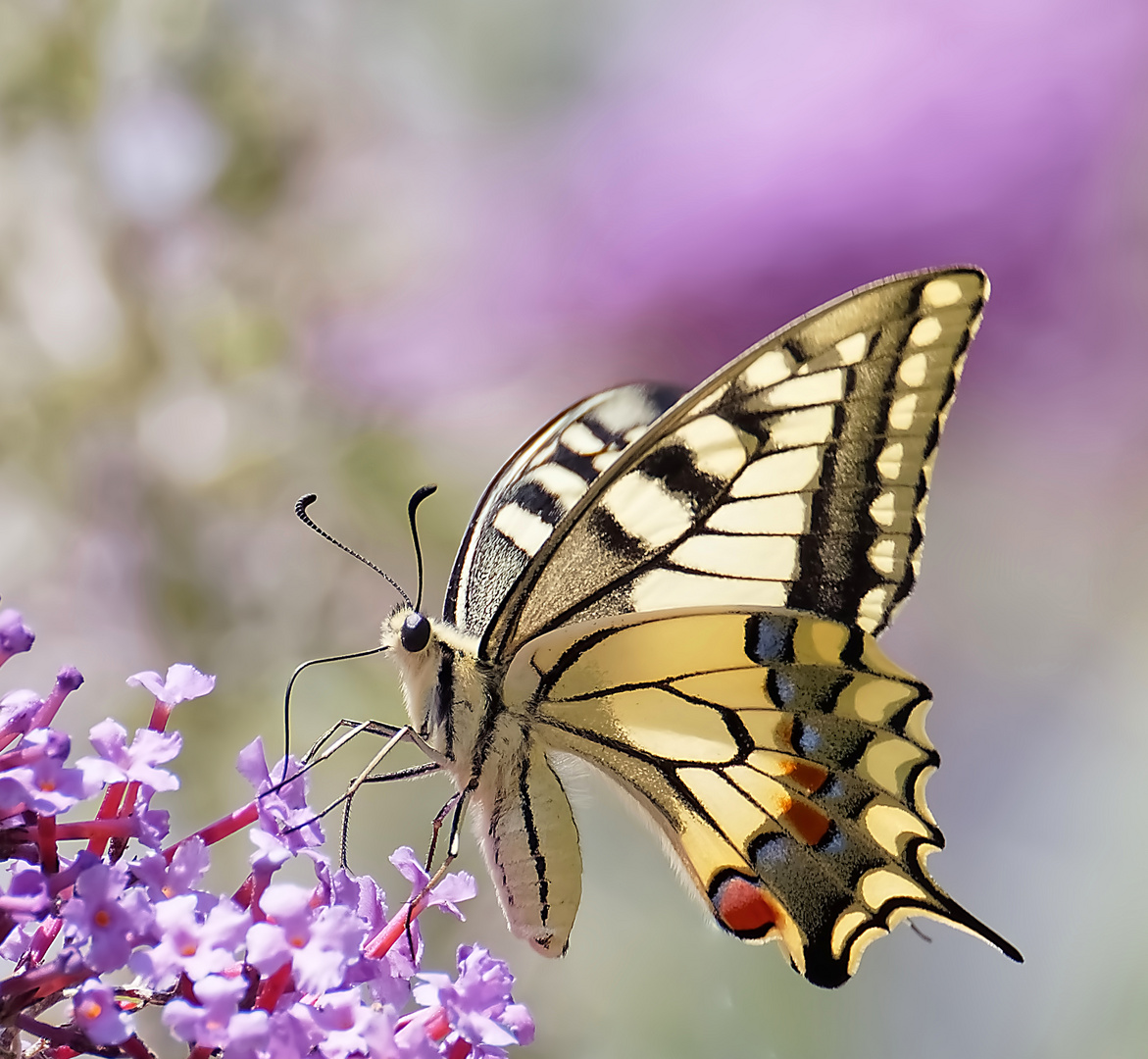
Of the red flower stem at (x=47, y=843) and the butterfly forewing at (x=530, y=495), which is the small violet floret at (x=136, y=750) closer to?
the red flower stem at (x=47, y=843)

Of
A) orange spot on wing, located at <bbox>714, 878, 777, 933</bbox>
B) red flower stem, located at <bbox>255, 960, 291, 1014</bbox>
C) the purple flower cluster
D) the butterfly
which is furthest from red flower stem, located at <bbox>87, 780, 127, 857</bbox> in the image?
orange spot on wing, located at <bbox>714, 878, 777, 933</bbox>

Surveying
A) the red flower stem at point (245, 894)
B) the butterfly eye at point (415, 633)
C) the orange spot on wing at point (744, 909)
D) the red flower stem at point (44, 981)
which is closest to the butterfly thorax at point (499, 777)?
the butterfly eye at point (415, 633)

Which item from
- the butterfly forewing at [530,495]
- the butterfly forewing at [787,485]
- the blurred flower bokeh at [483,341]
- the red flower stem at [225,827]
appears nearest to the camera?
the red flower stem at [225,827]

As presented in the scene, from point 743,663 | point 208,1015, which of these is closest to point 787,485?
point 743,663

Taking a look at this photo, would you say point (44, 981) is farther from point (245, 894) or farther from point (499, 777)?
point (499, 777)

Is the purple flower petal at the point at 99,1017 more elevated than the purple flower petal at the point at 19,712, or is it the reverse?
the purple flower petal at the point at 19,712

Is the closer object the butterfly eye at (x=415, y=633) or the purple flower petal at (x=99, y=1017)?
the purple flower petal at (x=99, y=1017)

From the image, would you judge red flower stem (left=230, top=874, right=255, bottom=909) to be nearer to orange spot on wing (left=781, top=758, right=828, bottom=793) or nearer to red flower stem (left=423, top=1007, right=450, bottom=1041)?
red flower stem (left=423, top=1007, right=450, bottom=1041)

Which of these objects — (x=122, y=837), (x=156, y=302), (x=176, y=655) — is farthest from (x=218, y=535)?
(x=122, y=837)
